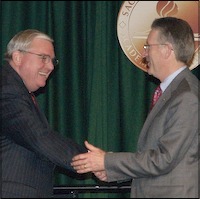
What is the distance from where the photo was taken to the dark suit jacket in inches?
104

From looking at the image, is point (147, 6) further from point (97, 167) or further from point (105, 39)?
point (97, 167)

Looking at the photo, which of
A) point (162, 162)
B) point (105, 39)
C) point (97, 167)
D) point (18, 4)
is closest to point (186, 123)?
point (162, 162)

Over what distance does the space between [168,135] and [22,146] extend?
0.80 m

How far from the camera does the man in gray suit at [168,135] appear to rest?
2334 mm

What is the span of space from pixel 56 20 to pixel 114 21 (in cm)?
48

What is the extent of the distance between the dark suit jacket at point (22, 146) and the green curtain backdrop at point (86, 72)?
137 centimetres

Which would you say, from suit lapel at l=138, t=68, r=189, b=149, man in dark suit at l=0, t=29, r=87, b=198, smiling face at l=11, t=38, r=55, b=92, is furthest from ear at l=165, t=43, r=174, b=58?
smiling face at l=11, t=38, r=55, b=92

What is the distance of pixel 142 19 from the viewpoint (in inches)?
161

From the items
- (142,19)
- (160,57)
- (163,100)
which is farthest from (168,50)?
(142,19)

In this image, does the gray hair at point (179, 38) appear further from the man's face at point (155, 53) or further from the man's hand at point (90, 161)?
the man's hand at point (90, 161)

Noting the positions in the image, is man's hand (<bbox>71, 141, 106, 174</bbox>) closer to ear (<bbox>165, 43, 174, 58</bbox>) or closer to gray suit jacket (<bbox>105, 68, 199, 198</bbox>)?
gray suit jacket (<bbox>105, 68, 199, 198</bbox>)

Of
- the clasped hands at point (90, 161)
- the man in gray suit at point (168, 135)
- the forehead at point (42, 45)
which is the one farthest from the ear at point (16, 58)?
the man in gray suit at point (168, 135)

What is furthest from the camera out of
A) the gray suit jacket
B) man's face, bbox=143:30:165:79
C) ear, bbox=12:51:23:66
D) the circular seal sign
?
the circular seal sign

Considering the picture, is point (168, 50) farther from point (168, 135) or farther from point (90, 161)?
point (90, 161)
